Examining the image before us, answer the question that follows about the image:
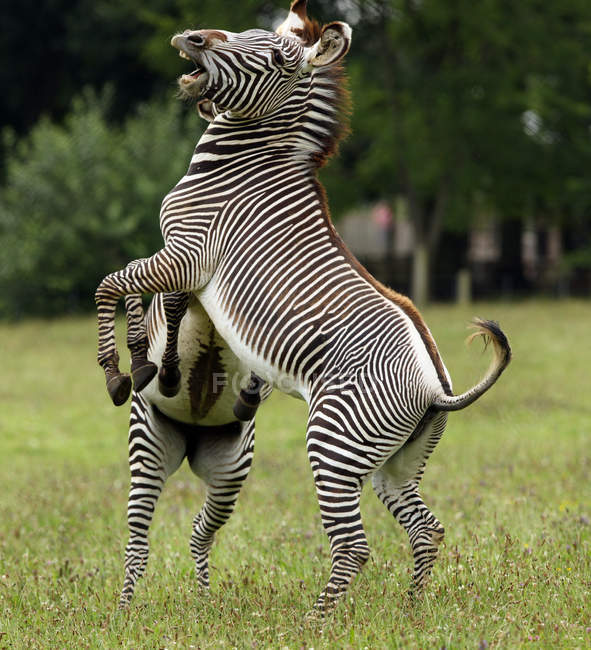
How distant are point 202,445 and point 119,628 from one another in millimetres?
1394

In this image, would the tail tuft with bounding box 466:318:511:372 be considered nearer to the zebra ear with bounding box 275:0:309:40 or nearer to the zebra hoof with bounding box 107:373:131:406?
the zebra hoof with bounding box 107:373:131:406

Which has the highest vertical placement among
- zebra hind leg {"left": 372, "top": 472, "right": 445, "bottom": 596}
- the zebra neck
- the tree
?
the zebra neck

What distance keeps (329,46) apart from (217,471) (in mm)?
2651

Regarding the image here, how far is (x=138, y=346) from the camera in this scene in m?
5.14

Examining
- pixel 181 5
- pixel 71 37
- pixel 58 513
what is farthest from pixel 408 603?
pixel 71 37

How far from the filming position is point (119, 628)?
4633mm

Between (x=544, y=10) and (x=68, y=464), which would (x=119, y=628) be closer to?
(x=68, y=464)

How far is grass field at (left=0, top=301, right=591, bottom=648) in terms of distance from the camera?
14.3 feet

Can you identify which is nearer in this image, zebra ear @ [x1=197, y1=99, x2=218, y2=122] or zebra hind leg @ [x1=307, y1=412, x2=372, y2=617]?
zebra hind leg @ [x1=307, y1=412, x2=372, y2=617]

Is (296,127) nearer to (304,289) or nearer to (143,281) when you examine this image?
(304,289)

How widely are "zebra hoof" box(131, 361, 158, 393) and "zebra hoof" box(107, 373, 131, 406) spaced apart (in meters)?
0.19

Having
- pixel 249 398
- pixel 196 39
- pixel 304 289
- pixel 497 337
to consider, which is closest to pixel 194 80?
pixel 196 39

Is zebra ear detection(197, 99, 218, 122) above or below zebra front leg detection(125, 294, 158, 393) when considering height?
above

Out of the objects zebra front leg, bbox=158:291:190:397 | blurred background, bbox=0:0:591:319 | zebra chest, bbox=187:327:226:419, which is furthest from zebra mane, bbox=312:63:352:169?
blurred background, bbox=0:0:591:319
